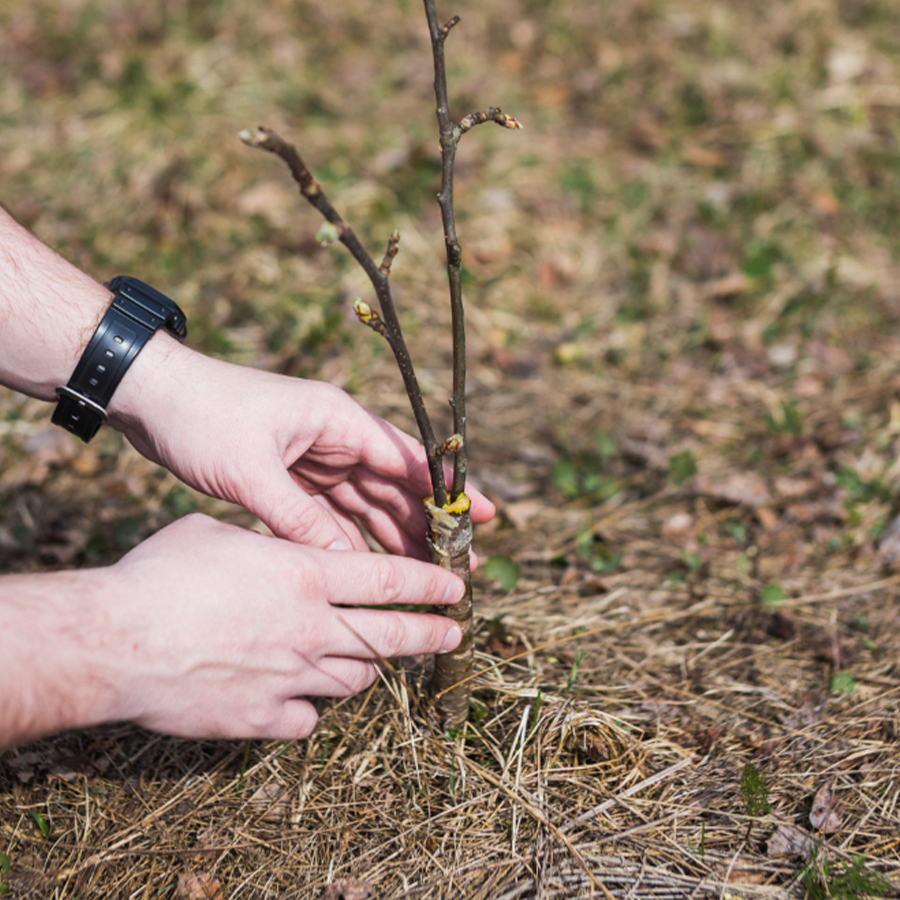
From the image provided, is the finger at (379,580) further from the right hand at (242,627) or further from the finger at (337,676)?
the finger at (337,676)

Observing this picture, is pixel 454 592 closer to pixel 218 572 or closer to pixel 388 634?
pixel 388 634

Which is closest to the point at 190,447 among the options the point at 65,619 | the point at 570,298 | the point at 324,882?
the point at 65,619

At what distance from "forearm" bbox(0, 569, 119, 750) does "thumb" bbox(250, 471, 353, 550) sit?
43cm

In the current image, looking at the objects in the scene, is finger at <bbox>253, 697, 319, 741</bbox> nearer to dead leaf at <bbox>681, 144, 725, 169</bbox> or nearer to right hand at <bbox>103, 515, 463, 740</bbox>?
right hand at <bbox>103, 515, 463, 740</bbox>

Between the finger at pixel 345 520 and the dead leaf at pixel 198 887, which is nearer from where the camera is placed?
the dead leaf at pixel 198 887

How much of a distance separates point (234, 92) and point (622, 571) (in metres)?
4.18

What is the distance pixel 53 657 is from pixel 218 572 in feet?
1.09

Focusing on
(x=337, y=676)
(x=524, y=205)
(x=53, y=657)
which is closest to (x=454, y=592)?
(x=337, y=676)

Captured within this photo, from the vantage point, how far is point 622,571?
2.82 metres

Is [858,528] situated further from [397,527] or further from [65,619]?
[65,619]

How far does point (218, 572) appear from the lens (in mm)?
1595

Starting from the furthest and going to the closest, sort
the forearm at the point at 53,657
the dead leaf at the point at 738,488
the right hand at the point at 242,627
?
the dead leaf at the point at 738,488 → the right hand at the point at 242,627 → the forearm at the point at 53,657

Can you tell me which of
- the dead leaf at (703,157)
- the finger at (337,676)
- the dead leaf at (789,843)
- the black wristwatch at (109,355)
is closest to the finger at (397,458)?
the finger at (337,676)

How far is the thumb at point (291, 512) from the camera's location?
1881mm
